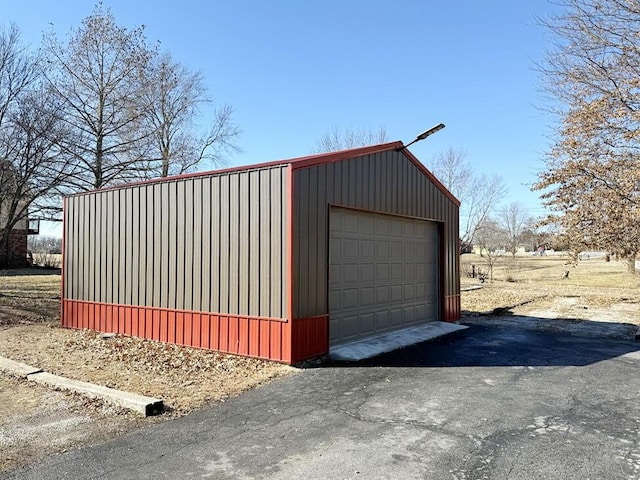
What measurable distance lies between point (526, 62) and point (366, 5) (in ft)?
14.5

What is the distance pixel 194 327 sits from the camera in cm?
756

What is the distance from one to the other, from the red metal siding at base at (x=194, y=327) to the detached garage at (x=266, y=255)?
2 cm

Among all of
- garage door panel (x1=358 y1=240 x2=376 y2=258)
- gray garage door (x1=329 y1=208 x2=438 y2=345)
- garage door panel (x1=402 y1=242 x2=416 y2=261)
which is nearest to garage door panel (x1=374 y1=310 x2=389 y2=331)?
gray garage door (x1=329 y1=208 x2=438 y2=345)

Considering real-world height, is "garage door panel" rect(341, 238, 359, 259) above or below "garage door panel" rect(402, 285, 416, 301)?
above

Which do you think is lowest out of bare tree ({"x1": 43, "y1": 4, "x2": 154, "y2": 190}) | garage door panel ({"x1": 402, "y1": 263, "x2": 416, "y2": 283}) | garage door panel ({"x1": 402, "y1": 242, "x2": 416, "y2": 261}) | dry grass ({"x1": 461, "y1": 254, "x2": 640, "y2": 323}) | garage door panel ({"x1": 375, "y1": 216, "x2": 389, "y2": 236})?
dry grass ({"x1": 461, "y1": 254, "x2": 640, "y2": 323})

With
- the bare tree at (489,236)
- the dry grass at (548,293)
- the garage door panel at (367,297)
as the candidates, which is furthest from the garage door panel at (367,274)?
the bare tree at (489,236)

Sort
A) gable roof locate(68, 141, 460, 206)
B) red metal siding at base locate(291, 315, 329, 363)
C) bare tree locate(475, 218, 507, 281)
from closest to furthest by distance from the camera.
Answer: red metal siding at base locate(291, 315, 329, 363) → gable roof locate(68, 141, 460, 206) → bare tree locate(475, 218, 507, 281)

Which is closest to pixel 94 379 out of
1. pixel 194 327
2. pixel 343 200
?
pixel 194 327

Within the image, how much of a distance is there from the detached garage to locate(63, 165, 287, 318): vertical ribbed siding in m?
0.02

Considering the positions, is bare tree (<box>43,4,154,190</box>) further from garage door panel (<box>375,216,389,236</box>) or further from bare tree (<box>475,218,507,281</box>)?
bare tree (<box>475,218,507,281</box>)

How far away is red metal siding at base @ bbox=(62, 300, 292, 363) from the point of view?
6579mm

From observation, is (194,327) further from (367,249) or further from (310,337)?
(367,249)

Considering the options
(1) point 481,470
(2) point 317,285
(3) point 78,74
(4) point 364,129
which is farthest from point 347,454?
(4) point 364,129

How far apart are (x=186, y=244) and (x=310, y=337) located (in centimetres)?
279
